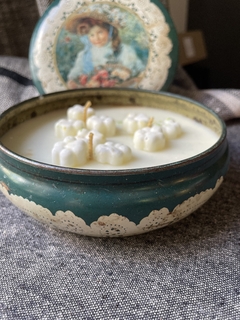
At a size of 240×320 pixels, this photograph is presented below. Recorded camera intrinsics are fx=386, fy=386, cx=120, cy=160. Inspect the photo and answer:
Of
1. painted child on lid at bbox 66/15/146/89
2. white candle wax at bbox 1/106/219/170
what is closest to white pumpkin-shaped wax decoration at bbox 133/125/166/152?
white candle wax at bbox 1/106/219/170

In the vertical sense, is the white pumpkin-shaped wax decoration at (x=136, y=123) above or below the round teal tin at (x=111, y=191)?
below

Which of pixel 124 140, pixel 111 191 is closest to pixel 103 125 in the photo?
pixel 124 140

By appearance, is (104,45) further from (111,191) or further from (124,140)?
(111,191)

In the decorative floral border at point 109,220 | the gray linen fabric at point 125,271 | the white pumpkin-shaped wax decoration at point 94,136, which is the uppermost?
the white pumpkin-shaped wax decoration at point 94,136

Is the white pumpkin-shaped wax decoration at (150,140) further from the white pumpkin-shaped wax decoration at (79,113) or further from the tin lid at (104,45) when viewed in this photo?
the tin lid at (104,45)

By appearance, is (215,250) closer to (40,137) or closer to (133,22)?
(40,137)

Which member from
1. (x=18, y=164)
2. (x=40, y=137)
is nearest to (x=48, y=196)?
(x=18, y=164)

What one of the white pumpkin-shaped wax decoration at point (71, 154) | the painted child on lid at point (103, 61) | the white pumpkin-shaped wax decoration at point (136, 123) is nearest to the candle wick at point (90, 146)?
the white pumpkin-shaped wax decoration at point (71, 154)
